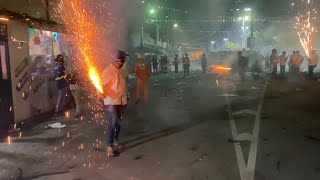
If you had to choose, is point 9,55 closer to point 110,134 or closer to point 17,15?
point 17,15

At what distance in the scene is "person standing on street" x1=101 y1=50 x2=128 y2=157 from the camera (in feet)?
22.7

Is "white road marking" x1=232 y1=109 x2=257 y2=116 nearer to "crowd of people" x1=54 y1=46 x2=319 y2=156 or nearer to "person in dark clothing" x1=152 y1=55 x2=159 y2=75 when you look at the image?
"crowd of people" x1=54 y1=46 x2=319 y2=156

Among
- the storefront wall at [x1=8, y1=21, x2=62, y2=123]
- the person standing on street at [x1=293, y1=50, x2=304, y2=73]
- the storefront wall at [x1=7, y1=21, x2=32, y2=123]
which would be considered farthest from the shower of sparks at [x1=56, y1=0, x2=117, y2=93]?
the person standing on street at [x1=293, y1=50, x2=304, y2=73]

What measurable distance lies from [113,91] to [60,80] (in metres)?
5.32

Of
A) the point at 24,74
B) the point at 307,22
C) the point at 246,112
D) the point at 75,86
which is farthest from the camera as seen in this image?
the point at 307,22

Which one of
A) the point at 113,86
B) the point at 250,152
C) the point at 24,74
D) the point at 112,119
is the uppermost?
the point at 24,74

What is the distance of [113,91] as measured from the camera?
272 inches

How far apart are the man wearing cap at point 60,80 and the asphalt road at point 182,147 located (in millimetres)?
1292

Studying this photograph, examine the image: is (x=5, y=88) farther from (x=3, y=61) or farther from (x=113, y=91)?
(x=113, y=91)

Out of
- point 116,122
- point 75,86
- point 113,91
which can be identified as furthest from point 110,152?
point 75,86

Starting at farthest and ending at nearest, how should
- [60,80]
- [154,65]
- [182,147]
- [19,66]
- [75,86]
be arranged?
[154,65], [60,80], [75,86], [19,66], [182,147]

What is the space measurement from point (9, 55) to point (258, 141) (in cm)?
693

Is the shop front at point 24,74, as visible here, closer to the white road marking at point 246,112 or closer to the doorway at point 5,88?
the doorway at point 5,88

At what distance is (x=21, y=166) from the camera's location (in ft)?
21.1
